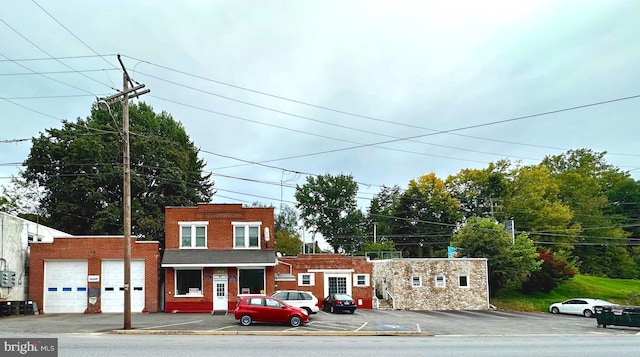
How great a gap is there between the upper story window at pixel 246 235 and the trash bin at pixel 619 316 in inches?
854

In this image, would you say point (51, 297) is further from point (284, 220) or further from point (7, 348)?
point (284, 220)

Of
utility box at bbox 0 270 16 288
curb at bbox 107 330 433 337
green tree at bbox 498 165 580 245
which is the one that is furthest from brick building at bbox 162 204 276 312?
green tree at bbox 498 165 580 245

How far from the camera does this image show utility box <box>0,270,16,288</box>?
30859mm

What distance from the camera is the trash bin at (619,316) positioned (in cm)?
2786

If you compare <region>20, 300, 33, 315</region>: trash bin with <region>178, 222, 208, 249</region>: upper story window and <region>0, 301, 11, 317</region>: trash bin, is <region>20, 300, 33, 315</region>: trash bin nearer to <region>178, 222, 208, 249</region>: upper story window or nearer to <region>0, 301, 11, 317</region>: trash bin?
<region>0, 301, 11, 317</region>: trash bin

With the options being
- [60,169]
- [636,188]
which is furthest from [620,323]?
[636,188]

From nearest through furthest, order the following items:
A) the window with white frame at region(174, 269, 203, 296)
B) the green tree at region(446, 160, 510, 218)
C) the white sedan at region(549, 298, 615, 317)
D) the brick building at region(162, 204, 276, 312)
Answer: the brick building at region(162, 204, 276, 312)
the window with white frame at region(174, 269, 203, 296)
the white sedan at region(549, 298, 615, 317)
the green tree at region(446, 160, 510, 218)

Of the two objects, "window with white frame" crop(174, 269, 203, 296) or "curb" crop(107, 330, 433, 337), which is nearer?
"curb" crop(107, 330, 433, 337)

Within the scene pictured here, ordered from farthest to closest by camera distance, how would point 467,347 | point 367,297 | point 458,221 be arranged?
point 458,221 → point 367,297 → point 467,347

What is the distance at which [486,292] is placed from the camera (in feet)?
142

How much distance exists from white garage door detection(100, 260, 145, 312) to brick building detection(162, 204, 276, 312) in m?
1.72

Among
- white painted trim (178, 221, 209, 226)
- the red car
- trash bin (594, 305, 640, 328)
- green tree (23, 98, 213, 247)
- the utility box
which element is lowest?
trash bin (594, 305, 640, 328)

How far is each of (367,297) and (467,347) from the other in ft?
83.9

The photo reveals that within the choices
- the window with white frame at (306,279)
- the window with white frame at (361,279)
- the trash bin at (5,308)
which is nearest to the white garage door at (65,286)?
the trash bin at (5,308)
